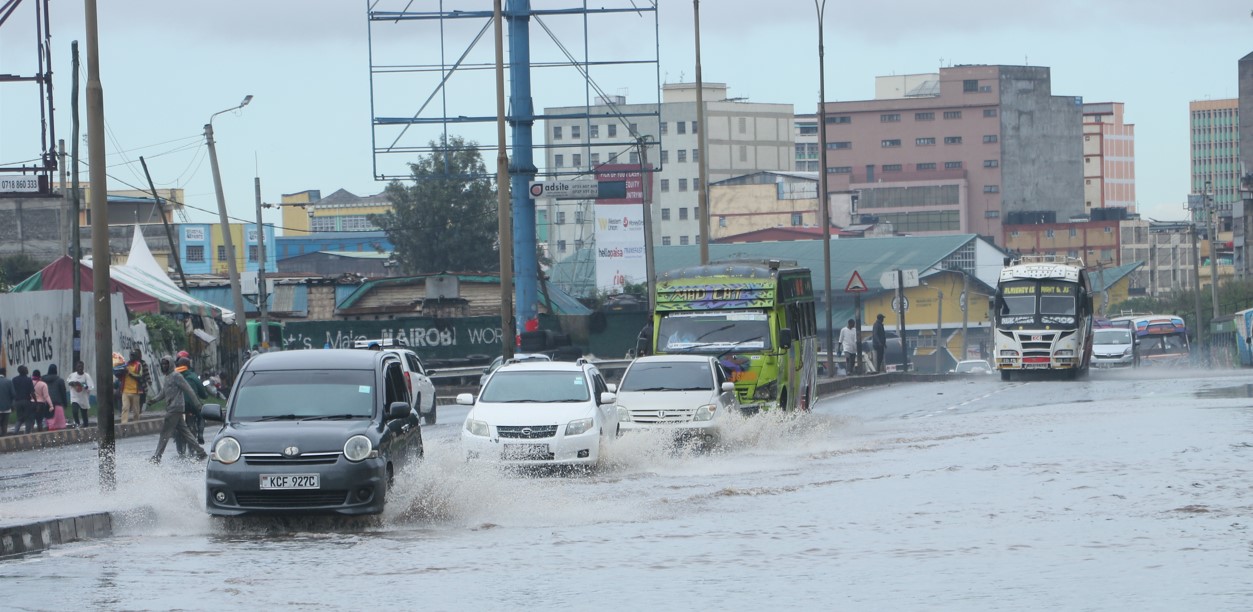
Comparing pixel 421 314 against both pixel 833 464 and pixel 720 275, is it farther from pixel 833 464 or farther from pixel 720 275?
pixel 833 464

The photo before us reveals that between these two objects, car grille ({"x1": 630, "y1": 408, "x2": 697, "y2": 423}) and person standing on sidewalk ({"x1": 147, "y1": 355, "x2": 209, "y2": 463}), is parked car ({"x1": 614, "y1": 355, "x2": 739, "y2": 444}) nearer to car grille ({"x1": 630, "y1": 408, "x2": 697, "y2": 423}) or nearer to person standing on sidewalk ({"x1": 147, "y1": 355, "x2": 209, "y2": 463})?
car grille ({"x1": 630, "y1": 408, "x2": 697, "y2": 423})

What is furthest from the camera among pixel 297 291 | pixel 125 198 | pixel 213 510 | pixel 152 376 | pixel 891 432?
pixel 125 198

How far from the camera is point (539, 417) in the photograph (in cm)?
1955

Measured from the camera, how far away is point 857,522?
15.0 metres

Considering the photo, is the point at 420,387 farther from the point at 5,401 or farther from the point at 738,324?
the point at 5,401

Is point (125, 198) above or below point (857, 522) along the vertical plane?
above

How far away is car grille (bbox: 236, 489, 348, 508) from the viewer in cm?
1397

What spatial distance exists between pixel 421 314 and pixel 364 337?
564 centimetres

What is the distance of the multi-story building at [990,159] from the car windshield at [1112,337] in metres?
81.0

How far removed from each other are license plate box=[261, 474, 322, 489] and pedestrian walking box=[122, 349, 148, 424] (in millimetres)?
20289

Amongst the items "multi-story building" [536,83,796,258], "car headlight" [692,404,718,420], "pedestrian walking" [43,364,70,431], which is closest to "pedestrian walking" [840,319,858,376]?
"pedestrian walking" [43,364,70,431]

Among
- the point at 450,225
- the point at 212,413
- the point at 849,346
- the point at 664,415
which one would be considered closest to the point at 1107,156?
the point at 450,225

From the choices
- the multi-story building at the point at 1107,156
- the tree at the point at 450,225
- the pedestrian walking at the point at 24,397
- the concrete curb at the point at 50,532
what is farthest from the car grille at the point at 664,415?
the multi-story building at the point at 1107,156

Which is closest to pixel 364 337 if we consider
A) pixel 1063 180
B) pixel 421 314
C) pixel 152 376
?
pixel 421 314
